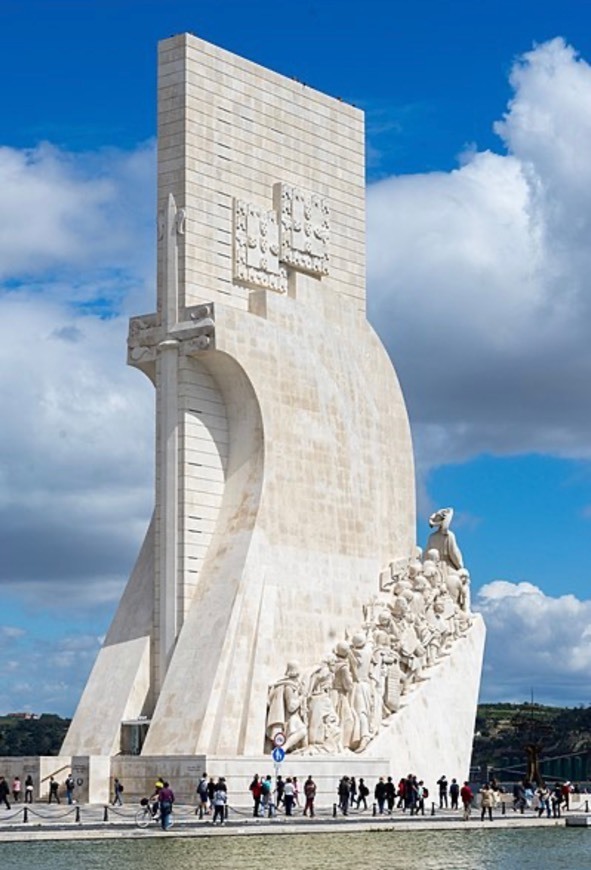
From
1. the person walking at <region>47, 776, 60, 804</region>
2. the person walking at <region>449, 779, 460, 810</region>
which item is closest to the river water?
the person walking at <region>449, 779, 460, 810</region>

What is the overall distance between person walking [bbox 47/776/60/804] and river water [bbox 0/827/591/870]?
18.2 ft

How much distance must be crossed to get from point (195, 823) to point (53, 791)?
418 centimetres

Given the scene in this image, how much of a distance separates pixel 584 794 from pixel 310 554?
9.38m

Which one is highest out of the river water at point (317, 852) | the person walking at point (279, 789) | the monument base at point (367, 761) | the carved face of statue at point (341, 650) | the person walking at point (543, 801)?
the carved face of statue at point (341, 650)

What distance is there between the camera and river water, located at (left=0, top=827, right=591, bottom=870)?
20609 mm

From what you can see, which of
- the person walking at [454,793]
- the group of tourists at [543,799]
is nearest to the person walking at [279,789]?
the person walking at [454,793]

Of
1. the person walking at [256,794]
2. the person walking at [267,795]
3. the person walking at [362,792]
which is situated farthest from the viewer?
the person walking at [362,792]

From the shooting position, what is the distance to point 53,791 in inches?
1176

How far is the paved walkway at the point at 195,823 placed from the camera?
2427cm

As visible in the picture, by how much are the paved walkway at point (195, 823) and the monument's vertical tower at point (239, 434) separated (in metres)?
2.35

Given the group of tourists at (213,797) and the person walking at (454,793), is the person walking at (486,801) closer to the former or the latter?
the person walking at (454,793)

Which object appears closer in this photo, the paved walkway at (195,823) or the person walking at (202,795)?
the paved walkway at (195,823)

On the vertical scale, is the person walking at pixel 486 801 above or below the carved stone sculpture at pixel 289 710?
below

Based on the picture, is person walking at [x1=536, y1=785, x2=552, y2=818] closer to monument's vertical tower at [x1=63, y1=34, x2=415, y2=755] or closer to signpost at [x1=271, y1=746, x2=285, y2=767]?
monument's vertical tower at [x1=63, y1=34, x2=415, y2=755]
